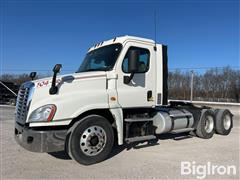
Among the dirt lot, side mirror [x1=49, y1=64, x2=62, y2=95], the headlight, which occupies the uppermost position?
side mirror [x1=49, y1=64, x2=62, y2=95]

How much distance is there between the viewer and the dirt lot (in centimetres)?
448

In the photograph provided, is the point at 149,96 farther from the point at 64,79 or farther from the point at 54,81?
the point at 54,81

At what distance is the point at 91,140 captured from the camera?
16.6 ft

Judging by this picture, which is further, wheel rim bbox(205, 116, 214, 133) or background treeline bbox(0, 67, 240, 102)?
background treeline bbox(0, 67, 240, 102)

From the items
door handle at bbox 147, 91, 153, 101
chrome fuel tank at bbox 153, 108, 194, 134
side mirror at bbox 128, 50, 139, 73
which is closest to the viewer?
side mirror at bbox 128, 50, 139, 73

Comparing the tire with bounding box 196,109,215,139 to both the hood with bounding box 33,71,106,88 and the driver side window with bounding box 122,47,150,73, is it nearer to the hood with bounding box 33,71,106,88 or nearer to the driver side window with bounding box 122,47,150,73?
the driver side window with bounding box 122,47,150,73

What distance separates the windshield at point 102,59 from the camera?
5.82 m

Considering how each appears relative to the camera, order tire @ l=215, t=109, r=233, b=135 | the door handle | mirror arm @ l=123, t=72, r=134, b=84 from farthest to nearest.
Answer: tire @ l=215, t=109, r=233, b=135 → the door handle → mirror arm @ l=123, t=72, r=134, b=84

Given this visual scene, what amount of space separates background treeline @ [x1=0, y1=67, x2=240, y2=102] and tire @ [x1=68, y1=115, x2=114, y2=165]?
3563 cm

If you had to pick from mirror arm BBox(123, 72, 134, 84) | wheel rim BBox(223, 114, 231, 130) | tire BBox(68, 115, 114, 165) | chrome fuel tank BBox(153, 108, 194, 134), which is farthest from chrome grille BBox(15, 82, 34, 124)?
wheel rim BBox(223, 114, 231, 130)

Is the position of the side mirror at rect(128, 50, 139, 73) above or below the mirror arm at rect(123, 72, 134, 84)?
above

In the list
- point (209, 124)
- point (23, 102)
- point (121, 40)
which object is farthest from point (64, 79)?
point (209, 124)

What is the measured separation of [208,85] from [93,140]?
40898mm

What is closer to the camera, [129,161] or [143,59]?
[129,161]
